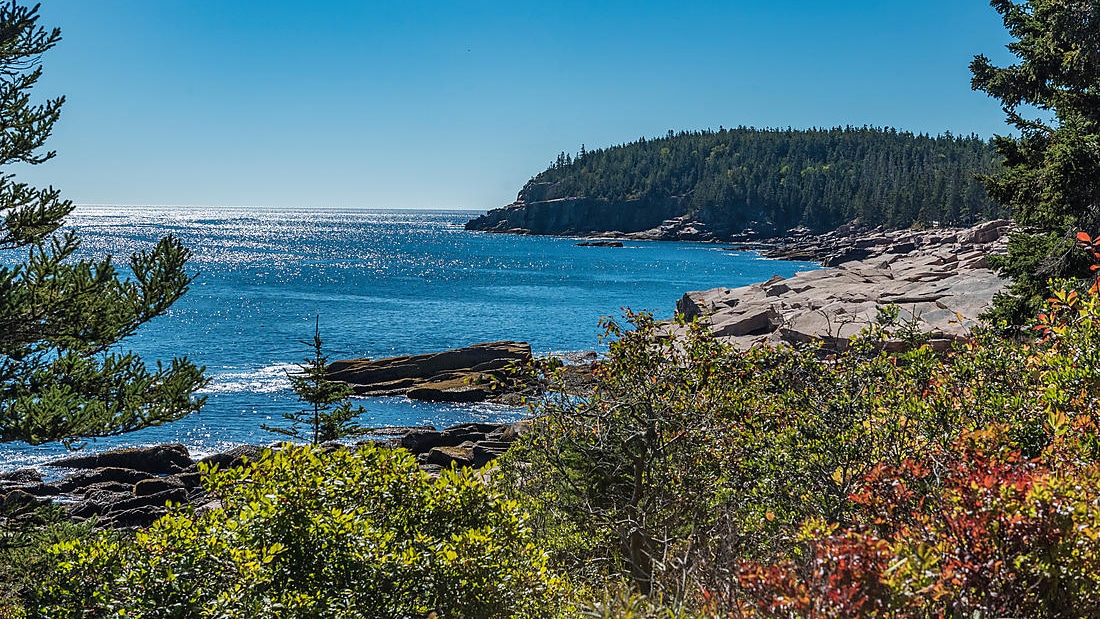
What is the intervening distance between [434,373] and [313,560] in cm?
3804

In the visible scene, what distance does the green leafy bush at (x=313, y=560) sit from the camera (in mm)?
5363

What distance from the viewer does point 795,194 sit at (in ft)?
613

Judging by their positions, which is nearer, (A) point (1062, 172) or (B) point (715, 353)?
(B) point (715, 353)

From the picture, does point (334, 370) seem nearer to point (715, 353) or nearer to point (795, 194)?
point (715, 353)

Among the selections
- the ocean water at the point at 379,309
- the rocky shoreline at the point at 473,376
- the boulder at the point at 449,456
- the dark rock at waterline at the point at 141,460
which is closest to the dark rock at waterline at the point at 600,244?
the ocean water at the point at 379,309

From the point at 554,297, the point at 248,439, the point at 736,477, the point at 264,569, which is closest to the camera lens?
the point at 264,569

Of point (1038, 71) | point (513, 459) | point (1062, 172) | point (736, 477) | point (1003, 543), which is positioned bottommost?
point (513, 459)

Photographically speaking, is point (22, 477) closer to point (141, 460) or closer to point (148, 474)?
point (141, 460)

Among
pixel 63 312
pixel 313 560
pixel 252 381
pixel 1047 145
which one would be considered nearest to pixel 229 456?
pixel 252 381

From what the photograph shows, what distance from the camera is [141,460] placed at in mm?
29312

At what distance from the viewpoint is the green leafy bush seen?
17.6 feet

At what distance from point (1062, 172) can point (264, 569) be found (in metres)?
16.4

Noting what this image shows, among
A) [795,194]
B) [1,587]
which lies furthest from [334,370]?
[795,194]

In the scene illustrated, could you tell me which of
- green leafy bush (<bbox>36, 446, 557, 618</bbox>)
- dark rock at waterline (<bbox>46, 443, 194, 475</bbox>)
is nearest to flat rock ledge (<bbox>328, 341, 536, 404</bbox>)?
dark rock at waterline (<bbox>46, 443, 194, 475</bbox>)
